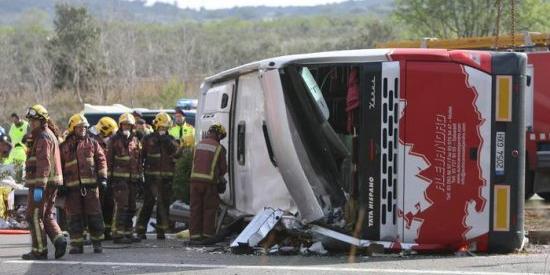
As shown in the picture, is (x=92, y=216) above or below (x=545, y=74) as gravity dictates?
below

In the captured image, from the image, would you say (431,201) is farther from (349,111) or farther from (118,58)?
(118,58)

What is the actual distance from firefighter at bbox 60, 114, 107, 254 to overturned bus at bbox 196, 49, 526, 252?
232 cm

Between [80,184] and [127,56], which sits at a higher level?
[127,56]

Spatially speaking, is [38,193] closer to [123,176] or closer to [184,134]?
[123,176]

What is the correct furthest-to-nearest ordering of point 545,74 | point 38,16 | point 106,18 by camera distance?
point 38,16 → point 106,18 → point 545,74

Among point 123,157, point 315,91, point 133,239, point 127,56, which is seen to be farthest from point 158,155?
point 127,56

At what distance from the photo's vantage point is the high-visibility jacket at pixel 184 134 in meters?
14.1

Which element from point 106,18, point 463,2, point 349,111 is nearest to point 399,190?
point 349,111

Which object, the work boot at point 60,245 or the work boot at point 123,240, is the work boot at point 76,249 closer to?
the work boot at point 60,245

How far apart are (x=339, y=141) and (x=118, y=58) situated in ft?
130

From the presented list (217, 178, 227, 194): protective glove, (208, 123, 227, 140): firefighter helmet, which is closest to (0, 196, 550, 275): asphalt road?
(217, 178, 227, 194): protective glove

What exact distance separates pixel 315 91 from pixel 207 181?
2032 mm

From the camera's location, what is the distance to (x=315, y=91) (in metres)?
10.1

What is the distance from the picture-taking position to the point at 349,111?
9.96 m
